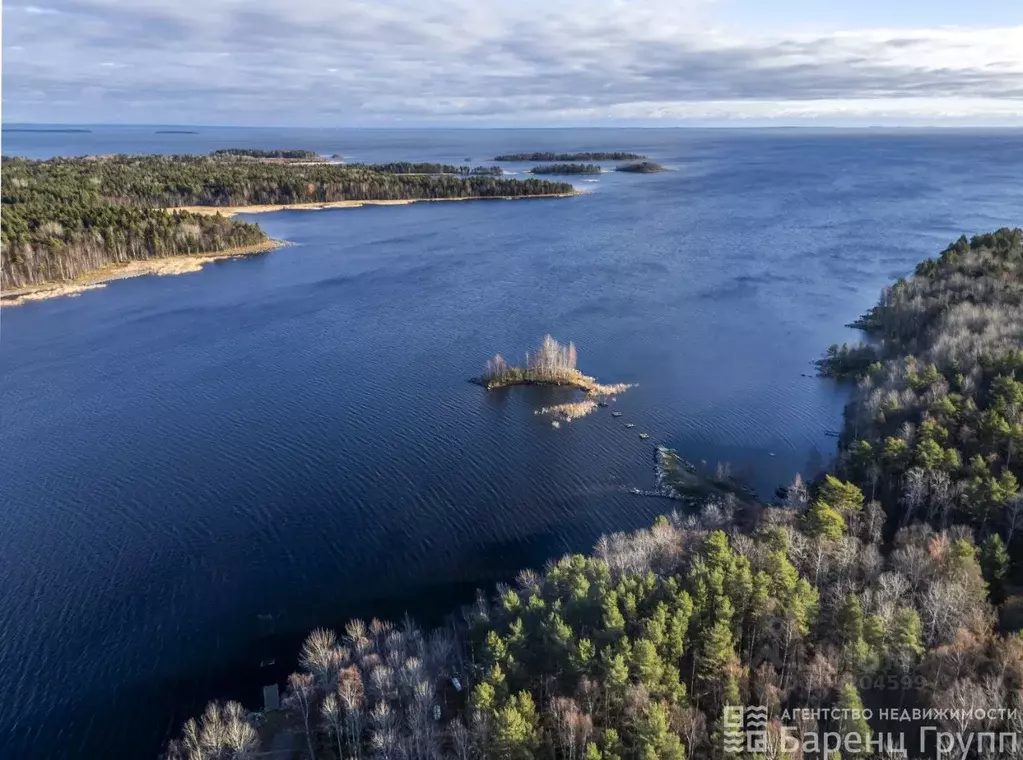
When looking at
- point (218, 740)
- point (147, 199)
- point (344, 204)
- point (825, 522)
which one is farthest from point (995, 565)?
point (344, 204)

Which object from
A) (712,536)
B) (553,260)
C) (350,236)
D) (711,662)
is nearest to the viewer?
(711,662)

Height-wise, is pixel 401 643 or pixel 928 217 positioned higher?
pixel 928 217

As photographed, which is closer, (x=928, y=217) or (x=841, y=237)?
(x=841, y=237)

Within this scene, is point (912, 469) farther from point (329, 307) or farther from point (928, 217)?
point (928, 217)

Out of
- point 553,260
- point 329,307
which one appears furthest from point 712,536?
point 553,260

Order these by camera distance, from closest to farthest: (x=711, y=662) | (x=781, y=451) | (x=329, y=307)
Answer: (x=711, y=662) < (x=781, y=451) < (x=329, y=307)

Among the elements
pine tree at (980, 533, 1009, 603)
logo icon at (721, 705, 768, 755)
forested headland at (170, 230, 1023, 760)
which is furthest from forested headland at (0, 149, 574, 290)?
pine tree at (980, 533, 1009, 603)

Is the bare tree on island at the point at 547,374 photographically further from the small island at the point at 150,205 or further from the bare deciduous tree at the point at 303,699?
the small island at the point at 150,205

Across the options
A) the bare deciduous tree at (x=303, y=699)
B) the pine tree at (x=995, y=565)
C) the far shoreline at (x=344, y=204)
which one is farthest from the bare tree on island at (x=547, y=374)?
the far shoreline at (x=344, y=204)
